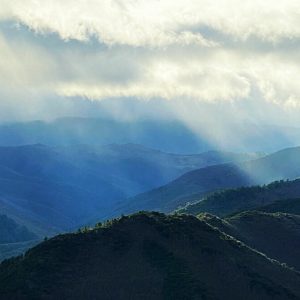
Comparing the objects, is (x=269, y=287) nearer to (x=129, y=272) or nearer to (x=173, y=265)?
(x=173, y=265)

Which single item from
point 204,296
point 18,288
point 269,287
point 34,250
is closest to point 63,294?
point 18,288

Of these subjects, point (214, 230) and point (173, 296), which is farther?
point (214, 230)

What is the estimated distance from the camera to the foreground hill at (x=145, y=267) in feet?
440

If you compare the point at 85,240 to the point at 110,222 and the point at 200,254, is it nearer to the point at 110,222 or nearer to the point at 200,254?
the point at 110,222

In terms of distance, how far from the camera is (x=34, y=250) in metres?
148

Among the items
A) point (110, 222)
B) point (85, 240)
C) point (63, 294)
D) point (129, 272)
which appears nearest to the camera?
point (63, 294)

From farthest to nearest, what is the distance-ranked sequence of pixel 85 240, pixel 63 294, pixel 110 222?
pixel 110 222, pixel 85 240, pixel 63 294

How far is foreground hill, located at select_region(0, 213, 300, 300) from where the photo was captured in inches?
5276

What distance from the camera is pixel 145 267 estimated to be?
474 feet

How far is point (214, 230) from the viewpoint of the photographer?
171125mm

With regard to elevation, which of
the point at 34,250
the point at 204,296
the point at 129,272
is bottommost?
the point at 204,296

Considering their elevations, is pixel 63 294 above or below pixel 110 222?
below

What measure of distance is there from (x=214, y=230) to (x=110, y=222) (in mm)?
28234

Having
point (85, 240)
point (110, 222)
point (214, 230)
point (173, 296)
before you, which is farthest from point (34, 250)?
point (214, 230)
